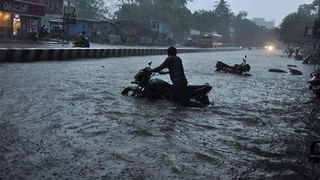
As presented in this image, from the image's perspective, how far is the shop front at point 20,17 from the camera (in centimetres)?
4216

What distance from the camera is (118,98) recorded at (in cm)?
1265

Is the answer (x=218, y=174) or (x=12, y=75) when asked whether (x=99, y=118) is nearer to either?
(x=218, y=174)

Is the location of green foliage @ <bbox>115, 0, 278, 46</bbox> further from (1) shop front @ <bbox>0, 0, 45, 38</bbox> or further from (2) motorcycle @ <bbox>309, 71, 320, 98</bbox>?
(2) motorcycle @ <bbox>309, 71, 320, 98</bbox>

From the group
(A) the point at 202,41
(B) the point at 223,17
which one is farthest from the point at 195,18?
(A) the point at 202,41

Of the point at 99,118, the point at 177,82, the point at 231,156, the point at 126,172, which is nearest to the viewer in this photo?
the point at 126,172

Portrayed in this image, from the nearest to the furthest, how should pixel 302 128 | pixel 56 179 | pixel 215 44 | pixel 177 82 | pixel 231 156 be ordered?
pixel 56 179 → pixel 231 156 → pixel 302 128 → pixel 177 82 → pixel 215 44

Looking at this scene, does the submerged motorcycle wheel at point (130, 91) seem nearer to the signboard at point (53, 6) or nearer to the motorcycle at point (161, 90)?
the motorcycle at point (161, 90)

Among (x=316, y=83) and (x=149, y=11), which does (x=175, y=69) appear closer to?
(x=316, y=83)

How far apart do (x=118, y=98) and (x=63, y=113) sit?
307cm

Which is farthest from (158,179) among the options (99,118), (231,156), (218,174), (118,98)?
(118,98)

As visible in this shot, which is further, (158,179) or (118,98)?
(118,98)

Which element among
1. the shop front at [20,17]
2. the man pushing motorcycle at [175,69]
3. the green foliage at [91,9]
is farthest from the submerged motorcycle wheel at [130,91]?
the green foliage at [91,9]

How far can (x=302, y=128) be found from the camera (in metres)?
10.0

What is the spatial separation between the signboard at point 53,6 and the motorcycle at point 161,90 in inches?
2072
